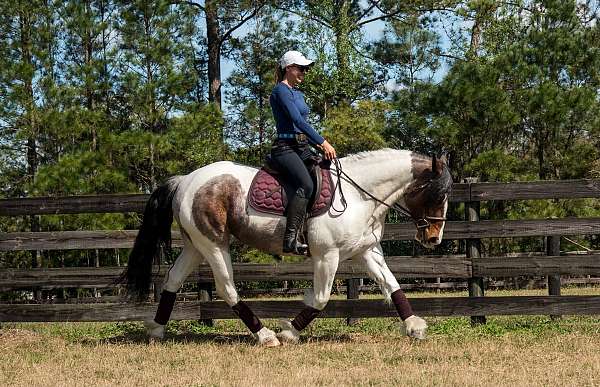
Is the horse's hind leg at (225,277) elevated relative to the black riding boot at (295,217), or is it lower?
lower

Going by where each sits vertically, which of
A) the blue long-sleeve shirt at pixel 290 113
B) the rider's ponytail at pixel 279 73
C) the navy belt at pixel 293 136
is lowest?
the navy belt at pixel 293 136

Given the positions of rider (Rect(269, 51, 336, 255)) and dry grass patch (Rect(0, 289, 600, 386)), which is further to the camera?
rider (Rect(269, 51, 336, 255))

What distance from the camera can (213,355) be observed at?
21.4ft

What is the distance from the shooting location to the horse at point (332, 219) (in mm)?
6992

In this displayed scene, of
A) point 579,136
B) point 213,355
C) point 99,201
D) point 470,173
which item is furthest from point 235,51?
point 213,355

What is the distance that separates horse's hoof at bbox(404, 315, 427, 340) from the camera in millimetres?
7141

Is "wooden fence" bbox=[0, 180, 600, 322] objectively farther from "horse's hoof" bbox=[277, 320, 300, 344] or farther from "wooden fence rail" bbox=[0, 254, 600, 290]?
"horse's hoof" bbox=[277, 320, 300, 344]

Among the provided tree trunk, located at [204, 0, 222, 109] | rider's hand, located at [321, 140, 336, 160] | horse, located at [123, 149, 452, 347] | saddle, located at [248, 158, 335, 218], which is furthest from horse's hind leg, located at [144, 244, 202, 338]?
tree trunk, located at [204, 0, 222, 109]

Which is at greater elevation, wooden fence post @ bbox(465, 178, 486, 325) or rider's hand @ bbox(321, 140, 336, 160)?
rider's hand @ bbox(321, 140, 336, 160)

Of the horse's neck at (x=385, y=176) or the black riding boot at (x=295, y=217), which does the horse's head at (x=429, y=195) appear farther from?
the black riding boot at (x=295, y=217)

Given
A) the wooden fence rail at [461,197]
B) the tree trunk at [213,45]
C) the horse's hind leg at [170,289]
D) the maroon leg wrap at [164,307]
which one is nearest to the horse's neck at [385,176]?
the wooden fence rail at [461,197]

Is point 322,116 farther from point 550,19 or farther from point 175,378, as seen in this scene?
point 175,378

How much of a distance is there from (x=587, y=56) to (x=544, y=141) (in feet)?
7.70

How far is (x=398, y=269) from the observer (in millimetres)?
8375
